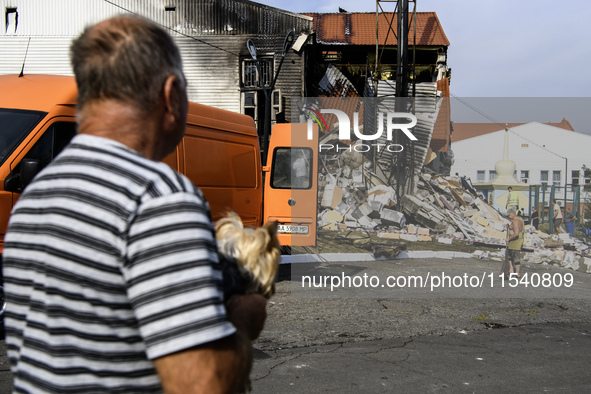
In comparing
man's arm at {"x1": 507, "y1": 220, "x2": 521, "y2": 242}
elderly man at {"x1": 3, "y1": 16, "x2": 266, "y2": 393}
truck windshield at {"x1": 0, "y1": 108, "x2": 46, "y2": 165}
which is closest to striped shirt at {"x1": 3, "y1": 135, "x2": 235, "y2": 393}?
elderly man at {"x1": 3, "y1": 16, "x2": 266, "y2": 393}

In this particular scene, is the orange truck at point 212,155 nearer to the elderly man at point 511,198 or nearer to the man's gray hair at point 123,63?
the man's gray hair at point 123,63

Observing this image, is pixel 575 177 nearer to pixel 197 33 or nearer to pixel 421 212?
pixel 421 212

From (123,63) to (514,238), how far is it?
381 inches

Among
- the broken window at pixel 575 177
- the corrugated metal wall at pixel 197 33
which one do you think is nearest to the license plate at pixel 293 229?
the broken window at pixel 575 177

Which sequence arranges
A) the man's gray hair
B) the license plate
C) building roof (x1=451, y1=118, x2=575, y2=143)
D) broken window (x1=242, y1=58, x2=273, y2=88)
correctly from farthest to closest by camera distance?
broken window (x1=242, y1=58, x2=273, y2=88), the license plate, building roof (x1=451, y1=118, x2=575, y2=143), the man's gray hair

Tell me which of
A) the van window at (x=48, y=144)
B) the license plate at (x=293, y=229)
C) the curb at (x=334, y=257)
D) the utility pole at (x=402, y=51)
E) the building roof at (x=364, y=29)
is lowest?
the curb at (x=334, y=257)

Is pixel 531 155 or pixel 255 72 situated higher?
pixel 255 72

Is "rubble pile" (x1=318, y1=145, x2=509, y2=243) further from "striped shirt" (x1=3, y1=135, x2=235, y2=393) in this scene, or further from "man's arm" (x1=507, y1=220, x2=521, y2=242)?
"striped shirt" (x1=3, y1=135, x2=235, y2=393)

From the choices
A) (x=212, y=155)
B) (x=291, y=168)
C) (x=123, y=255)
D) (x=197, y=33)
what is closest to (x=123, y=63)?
(x=123, y=255)

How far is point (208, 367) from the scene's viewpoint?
1.00 metres

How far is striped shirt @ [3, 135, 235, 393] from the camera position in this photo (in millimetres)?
982

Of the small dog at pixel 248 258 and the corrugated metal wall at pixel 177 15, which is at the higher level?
the corrugated metal wall at pixel 177 15

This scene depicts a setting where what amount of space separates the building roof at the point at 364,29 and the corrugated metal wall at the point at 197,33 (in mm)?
5122

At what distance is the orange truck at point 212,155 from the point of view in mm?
5711
